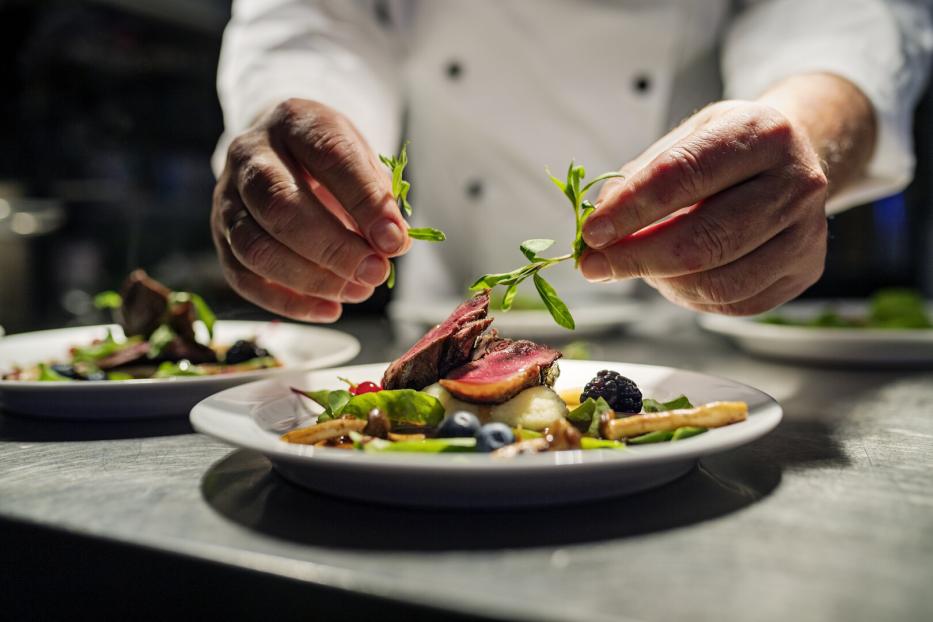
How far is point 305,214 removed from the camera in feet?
4.69

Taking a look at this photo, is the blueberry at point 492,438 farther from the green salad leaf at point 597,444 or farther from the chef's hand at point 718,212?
the chef's hand at point 718,212

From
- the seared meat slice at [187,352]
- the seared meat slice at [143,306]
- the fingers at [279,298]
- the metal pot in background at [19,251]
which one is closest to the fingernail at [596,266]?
the fingers at [279,298]

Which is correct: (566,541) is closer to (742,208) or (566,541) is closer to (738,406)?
(738,406)

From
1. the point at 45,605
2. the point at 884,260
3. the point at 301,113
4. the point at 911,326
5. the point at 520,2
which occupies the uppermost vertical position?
the point at 520,2

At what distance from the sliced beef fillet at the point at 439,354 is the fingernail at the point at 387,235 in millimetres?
162

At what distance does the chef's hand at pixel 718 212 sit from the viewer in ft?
4.07

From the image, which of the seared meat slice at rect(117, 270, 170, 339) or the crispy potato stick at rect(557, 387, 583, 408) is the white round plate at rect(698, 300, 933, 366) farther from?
the seared meat slice at rect(117, 270, 170, 339)

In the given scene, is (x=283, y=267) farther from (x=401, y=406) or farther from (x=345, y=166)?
(x=401, y=406)

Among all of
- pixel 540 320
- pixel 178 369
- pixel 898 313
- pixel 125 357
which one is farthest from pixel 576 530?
pixel 898 313

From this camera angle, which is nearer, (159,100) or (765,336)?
(765,336)

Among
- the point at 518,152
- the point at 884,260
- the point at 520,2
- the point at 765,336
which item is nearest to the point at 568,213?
the point at 518,152

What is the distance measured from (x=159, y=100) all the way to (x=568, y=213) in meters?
4.48

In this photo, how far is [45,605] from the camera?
0.97 metres

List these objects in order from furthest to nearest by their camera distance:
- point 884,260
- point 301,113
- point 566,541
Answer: point 884,260 → point 301,113 → point 566,541
